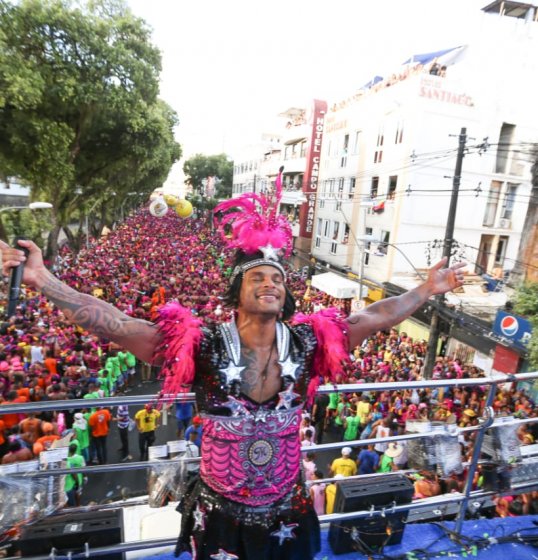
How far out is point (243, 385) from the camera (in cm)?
186

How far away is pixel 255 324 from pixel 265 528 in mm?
901

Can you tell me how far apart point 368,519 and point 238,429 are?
4.20 feet

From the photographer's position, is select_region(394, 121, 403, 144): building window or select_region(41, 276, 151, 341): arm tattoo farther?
select_region(394, 121, 403, 144): building window

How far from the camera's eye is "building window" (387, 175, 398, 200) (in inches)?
793

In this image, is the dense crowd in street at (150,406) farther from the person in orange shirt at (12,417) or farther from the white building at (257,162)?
the white building at (257,162)

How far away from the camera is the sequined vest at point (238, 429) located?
182 cm

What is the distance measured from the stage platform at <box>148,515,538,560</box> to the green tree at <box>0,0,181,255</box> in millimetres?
12463

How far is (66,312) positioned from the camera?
5.89 feet

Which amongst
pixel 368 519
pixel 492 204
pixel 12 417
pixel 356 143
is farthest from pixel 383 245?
pixel 368 519

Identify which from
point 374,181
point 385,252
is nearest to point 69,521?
point 385,252

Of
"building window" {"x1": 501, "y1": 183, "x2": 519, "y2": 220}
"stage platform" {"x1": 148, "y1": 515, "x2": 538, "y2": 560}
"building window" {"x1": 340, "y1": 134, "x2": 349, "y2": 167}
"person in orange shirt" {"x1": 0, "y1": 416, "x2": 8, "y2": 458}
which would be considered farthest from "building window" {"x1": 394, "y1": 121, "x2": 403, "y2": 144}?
"stage platform" {"x1": 148, "y1": 515, "x2": 538, "y2": 560}

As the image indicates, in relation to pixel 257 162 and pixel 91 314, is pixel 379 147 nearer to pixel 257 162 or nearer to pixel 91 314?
pixel 91 314

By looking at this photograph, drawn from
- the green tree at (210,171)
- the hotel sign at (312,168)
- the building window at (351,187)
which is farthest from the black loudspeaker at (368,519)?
the green tree at (210,171)

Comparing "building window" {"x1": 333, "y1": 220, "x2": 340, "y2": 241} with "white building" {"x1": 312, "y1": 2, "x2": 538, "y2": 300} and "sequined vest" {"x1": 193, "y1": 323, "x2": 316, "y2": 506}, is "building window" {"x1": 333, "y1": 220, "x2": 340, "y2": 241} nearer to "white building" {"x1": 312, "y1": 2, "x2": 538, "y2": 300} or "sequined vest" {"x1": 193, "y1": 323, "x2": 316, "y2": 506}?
"white building" {"x1": 312, "y1": 2, "x2": 538, "y2": 300}
